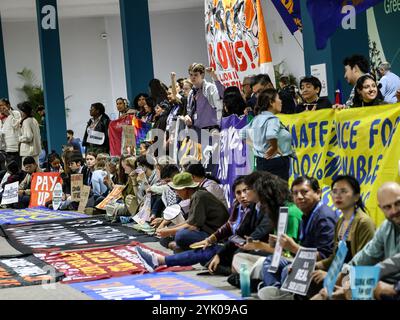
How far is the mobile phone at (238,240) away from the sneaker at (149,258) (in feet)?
3.13

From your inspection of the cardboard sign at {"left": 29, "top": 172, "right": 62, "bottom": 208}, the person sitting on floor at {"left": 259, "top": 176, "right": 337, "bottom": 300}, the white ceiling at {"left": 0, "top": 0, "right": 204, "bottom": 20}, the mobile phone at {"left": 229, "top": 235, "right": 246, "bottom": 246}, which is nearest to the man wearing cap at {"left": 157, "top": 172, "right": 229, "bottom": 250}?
the mobile phone at {"left": 229, "top": 235, "right": 246, "bottom": 246}

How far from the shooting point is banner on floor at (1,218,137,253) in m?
11.7

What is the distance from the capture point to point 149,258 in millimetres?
9203

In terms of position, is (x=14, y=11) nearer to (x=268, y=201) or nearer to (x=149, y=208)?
(x=149, y=208)

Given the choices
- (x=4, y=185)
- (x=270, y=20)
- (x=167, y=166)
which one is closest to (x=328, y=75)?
(x=167, y=166)

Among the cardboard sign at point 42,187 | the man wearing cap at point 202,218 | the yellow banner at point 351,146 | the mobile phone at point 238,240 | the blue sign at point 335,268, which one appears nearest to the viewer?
the blue sign at point 335,268

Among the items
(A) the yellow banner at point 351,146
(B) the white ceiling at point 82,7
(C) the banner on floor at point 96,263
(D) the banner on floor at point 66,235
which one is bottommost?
(D) the banner on floor at point 66,235

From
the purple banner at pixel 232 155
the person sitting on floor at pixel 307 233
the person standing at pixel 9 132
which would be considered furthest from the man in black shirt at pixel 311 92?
the person standing at pixel 9 132

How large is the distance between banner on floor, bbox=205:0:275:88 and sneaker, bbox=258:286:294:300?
4.46 metres

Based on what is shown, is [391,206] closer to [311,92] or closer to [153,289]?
[153,289]

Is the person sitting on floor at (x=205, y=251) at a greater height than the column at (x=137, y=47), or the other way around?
the column at (x=137, y=47)

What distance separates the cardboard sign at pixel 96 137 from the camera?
17641mm

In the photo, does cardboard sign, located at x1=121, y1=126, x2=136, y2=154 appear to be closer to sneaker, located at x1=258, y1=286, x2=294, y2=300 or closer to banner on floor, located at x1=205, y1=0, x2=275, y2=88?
banner on floor, located at x1=205, y1=0, x2=275, y2=88

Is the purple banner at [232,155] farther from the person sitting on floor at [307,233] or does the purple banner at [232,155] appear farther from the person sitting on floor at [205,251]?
the person sitting on floor at [307,233]
